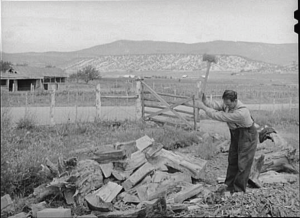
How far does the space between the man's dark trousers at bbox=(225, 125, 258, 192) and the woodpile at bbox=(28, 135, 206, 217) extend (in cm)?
31

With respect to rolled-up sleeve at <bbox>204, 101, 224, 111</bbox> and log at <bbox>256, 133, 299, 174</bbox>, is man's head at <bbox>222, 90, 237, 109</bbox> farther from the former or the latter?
log at <bbox>256, 133, 299, 174</bbox>

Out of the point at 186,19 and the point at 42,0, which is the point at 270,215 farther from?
the point at 42,0

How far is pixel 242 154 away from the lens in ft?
10.9

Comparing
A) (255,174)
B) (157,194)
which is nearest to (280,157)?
(255,174)

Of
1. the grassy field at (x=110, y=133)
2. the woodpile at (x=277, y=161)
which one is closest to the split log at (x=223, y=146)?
the grassy field at (x=110, y=133)

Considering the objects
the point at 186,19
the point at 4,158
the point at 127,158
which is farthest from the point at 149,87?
the point at 4,158

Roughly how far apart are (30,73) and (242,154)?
6.82ft

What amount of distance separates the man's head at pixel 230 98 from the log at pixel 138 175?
2.92 ft

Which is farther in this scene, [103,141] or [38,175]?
[103,141]

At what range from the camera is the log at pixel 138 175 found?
3426mm

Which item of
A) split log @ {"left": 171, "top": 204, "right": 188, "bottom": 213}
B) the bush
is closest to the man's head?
split log @ {"left": 171, "top": 204, "right": 188, "bottom": 213}

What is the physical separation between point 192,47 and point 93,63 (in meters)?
1.44

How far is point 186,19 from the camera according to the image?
10.5 feet

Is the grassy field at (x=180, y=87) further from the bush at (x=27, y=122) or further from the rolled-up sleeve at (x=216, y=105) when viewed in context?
the rolled-up sleeve at (x=216, y=105)
